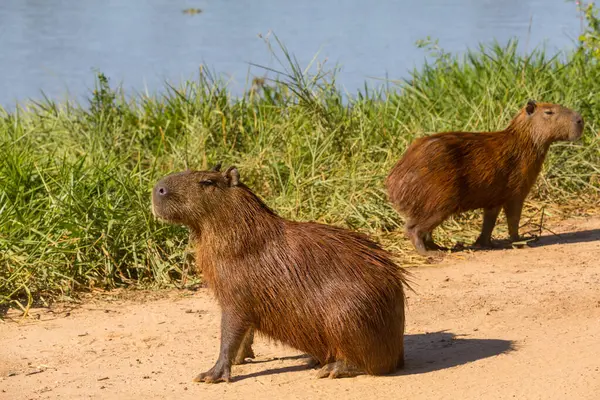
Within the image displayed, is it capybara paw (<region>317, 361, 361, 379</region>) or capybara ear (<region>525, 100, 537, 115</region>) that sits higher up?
capybara ear (<region>525, 100, 537, 115</region>)

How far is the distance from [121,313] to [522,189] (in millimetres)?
3374

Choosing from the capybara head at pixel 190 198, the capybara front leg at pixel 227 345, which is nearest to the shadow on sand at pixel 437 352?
the capybara front leg at pixel 227 345

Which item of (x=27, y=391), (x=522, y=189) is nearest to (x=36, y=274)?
(x=27, y=391)

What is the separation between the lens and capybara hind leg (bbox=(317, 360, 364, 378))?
486cm

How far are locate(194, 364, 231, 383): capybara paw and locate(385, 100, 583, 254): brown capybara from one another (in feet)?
9.75

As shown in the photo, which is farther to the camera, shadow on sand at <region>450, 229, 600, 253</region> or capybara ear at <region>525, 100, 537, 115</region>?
capybara ear at <region>525, 100, 537, 115</region>

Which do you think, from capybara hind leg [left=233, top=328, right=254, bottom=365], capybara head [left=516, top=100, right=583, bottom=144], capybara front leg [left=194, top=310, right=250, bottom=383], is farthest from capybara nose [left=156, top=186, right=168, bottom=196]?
capybara head [left=516, top=100, right=583, bottom=144]

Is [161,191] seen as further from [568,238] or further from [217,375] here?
[568,238]

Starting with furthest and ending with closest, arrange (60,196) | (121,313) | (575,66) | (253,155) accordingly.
Result: (575,66), (253,155), (60,196), (121,313)

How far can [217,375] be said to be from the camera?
4.89 meters

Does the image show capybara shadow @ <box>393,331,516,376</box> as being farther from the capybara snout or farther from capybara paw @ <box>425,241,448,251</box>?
the capybara snout

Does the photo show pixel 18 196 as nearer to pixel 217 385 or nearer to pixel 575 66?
pixel 217 385

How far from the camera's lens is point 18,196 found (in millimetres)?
7262

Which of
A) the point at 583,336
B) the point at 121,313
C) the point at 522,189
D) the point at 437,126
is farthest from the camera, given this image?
the point at 437,126
